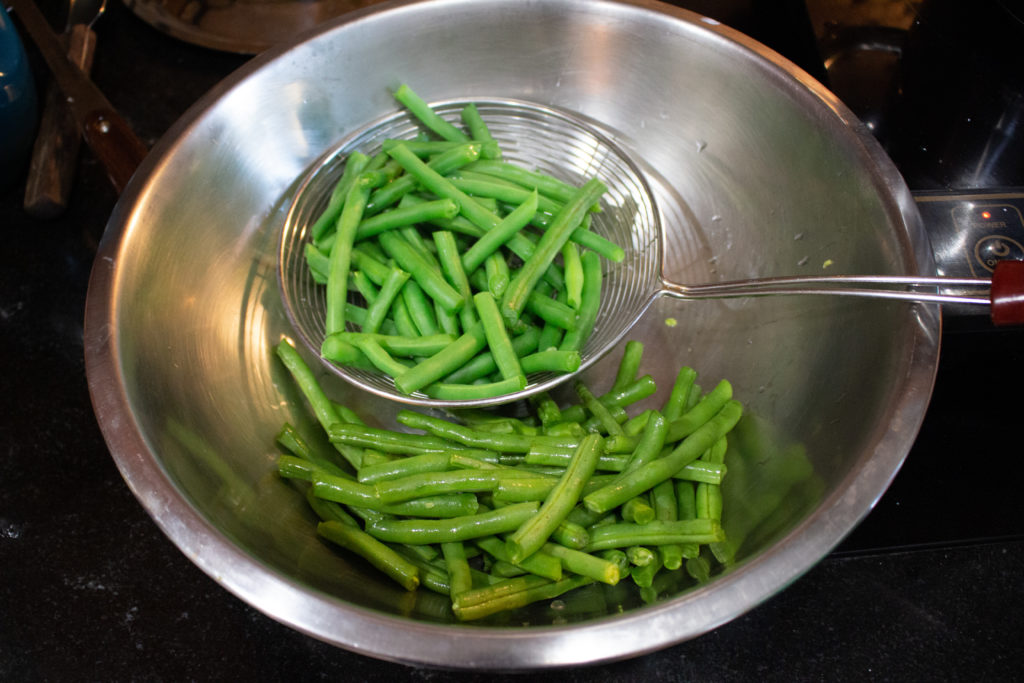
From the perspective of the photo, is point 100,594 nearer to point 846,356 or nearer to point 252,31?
point 846,356

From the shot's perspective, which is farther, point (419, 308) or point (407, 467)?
point (419, 308)

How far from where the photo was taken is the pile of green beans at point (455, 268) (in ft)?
6.30

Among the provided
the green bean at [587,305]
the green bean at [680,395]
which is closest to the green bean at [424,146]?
the green bean at [587,305]

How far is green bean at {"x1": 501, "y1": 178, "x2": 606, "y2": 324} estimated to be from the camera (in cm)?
196

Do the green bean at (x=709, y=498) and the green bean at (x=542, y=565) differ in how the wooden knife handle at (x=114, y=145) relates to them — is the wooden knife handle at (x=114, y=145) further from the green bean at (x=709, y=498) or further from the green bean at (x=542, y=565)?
the green bean at (x=709, y=498)

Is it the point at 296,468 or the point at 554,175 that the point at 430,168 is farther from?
the point at 296,468

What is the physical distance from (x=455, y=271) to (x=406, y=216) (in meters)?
0.23

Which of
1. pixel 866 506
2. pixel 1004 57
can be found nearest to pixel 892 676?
pixel 866 506

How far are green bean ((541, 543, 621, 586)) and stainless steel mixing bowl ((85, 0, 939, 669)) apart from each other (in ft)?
0.32

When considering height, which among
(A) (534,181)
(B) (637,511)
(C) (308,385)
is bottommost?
(C) (308,385)

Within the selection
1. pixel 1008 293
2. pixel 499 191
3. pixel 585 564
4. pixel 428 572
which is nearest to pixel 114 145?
pixel 499 191

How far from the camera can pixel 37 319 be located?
7.67 ft

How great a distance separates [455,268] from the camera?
2043mm

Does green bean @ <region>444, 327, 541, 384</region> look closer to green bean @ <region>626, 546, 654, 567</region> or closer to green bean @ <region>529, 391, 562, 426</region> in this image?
green bean @ <region>529, 391, 562, 426</region>
